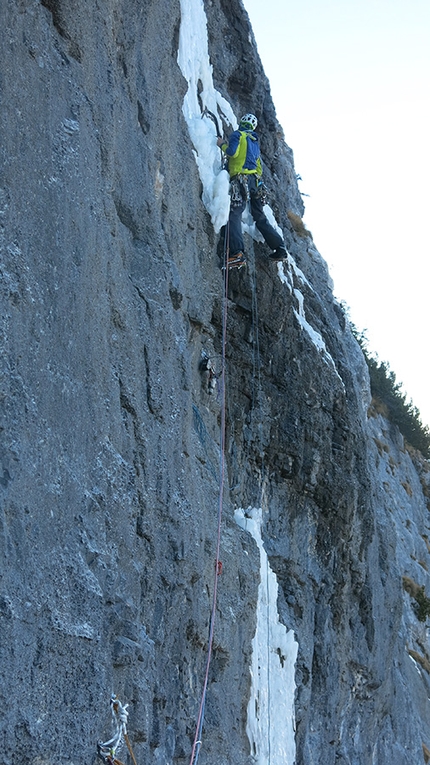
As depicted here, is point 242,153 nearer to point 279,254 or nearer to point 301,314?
point 279,254

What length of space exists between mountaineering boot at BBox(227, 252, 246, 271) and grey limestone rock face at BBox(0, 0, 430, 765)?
214mm

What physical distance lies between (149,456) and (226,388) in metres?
4.73

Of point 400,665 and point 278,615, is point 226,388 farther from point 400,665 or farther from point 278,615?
point 400,665

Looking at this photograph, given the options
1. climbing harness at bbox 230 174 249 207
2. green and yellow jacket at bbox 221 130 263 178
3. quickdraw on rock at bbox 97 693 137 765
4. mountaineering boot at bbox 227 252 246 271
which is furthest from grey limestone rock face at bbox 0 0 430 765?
green and yellow jacket at bbox 221 130 263 178

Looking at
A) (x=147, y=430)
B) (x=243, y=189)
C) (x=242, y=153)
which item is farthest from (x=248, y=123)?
(x=147, y=430)

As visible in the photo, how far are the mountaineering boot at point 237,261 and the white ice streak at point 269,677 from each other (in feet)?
10.5

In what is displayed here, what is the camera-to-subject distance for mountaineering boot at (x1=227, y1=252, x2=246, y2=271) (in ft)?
42.2

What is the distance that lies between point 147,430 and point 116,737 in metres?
2.69

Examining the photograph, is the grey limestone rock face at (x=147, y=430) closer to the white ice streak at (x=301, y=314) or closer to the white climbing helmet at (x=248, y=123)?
the white ice streak at (x=301, y=314)

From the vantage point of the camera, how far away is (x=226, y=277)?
1282 cm

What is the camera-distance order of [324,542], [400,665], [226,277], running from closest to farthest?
[226,277] < [324,542] < [400,665]

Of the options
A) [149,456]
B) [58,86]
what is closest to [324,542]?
[149,456]

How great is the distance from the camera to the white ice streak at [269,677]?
38.5 ft

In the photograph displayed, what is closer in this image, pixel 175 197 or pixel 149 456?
pixel 149 456
